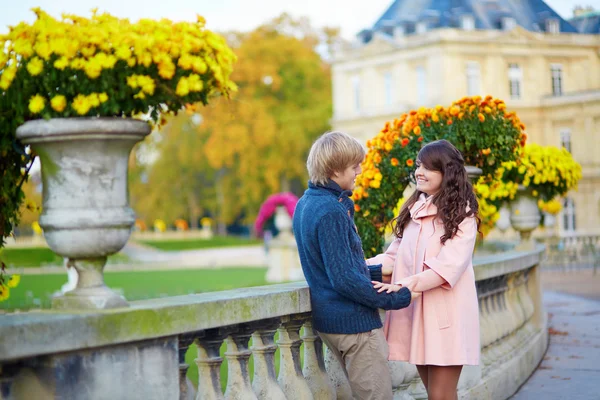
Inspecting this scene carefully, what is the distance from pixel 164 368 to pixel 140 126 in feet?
3.03

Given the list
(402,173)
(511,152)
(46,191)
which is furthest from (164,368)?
(511,152)

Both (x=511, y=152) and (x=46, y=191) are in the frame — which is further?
(x=511, y=152)

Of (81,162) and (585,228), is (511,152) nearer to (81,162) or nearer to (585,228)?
(81,162)

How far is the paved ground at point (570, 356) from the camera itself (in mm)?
6812

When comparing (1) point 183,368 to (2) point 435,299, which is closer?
(1) point 183,368

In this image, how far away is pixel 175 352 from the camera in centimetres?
373

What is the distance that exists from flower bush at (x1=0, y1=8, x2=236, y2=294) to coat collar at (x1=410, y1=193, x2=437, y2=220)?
1.30 meters

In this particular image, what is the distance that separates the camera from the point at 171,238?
201 ft

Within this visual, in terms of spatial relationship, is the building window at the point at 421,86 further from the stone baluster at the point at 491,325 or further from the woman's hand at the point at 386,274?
the woman's hand at the point at 386,274

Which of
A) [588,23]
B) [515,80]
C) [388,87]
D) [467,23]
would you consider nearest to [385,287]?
[467,23]

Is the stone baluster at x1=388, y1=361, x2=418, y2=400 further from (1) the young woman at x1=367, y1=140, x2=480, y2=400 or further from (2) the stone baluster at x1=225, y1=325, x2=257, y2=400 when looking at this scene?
(2) the stone baluster at x1=225, y1=325, x2=257, y2=400

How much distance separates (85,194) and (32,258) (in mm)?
46390

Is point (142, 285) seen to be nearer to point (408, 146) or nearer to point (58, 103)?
point (408, 146)

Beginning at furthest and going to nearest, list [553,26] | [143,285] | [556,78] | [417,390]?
[553,26] → [556,78] → [143,285] → [417,390]
